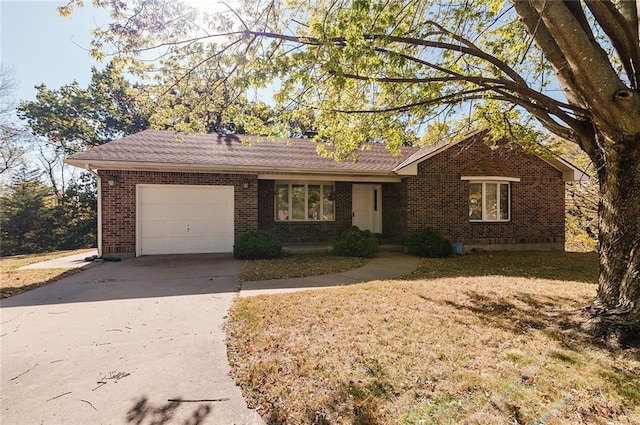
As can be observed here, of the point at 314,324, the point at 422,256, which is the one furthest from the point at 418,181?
the point at 314,324

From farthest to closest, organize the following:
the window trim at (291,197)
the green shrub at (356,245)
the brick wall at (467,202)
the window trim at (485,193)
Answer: the window trim at (291,197), the window trim at (485,193), the brick wall at (467,202), the green shrub at (356,245)

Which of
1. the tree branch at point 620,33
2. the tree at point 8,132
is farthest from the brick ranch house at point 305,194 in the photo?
the tree at point 8,132

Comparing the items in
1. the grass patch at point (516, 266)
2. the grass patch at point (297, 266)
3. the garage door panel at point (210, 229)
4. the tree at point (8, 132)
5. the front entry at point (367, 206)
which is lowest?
the grass patch at point (516, 266)

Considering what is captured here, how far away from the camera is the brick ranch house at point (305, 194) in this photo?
9906mm

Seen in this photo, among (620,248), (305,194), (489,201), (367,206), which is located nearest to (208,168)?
(305,194)

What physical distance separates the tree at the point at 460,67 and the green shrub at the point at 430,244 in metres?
4.71

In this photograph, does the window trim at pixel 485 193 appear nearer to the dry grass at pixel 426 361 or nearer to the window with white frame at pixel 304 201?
the window with white frame at pixel 304 201

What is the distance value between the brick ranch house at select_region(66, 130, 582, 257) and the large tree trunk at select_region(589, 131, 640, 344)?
19.6 ft

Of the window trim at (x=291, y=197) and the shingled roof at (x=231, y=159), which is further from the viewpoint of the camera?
the window trim at (x=291, y=197)

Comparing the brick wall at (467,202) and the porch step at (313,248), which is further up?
the brick wall at (467,202)

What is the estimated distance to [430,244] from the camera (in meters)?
10.2

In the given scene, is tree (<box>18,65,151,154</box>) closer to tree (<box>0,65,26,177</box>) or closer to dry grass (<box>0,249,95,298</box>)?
tree (<box>0,65,26,177</box>)

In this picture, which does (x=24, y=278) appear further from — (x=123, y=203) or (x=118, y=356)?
(x=118, y=356)

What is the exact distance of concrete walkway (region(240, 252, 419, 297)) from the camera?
613 centimetres
